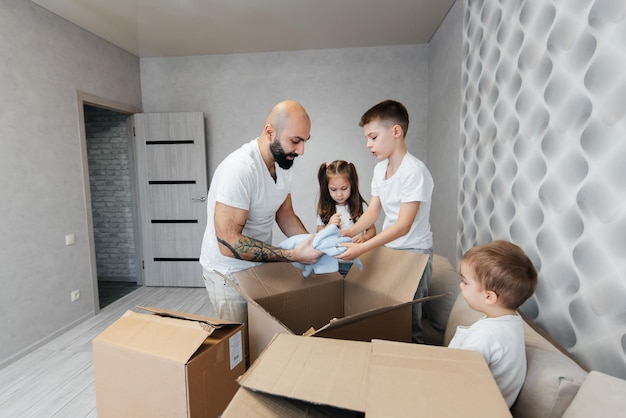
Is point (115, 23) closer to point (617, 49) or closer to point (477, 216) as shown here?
point (477, 216)

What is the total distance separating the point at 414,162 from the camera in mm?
1531

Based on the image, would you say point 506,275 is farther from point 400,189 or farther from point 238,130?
point 238,130

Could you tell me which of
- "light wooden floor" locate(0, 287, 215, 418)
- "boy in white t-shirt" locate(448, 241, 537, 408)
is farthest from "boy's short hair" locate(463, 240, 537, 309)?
"light wooden floor" locate(0, 287, 215, 418)

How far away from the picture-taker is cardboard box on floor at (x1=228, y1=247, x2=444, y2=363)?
3.46 feet

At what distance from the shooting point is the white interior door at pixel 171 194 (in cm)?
401

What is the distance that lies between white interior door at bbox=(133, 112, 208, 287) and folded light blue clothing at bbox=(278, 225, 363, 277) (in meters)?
3.00

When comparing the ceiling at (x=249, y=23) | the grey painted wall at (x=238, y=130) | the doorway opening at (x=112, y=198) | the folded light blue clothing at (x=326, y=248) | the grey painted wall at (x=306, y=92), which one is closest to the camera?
the grey painted wall at (x=238, y=130)

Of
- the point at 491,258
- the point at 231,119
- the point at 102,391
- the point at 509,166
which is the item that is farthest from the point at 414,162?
the point at 231,119

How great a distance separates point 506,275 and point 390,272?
42 centimetres

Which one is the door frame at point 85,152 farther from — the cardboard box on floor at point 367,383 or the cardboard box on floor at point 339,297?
the cardboard box on floor at point 367,383

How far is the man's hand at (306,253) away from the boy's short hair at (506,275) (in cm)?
54

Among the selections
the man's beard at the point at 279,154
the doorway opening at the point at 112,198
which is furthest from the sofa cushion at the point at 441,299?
the doorway opening at the point at 112,198

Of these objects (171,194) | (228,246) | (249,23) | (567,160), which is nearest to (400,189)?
(567,160)

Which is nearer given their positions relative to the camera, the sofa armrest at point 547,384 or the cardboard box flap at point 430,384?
the cardboard box flap at point 430,384
